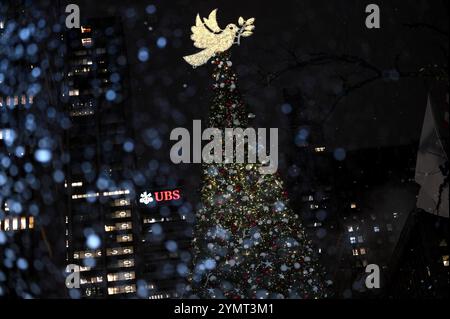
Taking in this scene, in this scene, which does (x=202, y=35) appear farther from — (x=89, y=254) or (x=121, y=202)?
(x=121, y=202)

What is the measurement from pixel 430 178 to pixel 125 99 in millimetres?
103525

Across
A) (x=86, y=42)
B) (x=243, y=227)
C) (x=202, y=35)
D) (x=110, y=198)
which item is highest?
(x=86, y=42)

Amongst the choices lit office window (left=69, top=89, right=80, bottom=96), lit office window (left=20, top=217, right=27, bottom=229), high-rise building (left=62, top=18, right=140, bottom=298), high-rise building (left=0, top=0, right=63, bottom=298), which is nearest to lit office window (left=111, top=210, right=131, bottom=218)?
high-rise building (left=62, top=18, right=140, bottom=298)

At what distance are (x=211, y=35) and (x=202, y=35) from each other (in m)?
0.45

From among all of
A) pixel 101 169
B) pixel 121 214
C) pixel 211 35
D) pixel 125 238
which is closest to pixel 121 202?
pixel 121 214

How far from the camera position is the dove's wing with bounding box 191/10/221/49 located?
1043cm

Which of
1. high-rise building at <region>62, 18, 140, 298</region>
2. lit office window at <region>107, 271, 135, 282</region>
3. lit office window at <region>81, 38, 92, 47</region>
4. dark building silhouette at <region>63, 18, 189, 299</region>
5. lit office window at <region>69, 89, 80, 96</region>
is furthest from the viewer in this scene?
lit office window at <region>81, 38, 92, 47</region>

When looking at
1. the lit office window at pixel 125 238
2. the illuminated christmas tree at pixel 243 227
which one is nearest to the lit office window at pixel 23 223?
the illuminated christmas tree at pixel 243 227

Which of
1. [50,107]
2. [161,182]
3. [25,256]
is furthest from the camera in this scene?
[161,182]

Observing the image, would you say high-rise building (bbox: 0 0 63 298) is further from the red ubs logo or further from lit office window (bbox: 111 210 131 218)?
lit office window (bbox: 111 210 131 218)

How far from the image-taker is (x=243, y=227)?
56.6 feet
